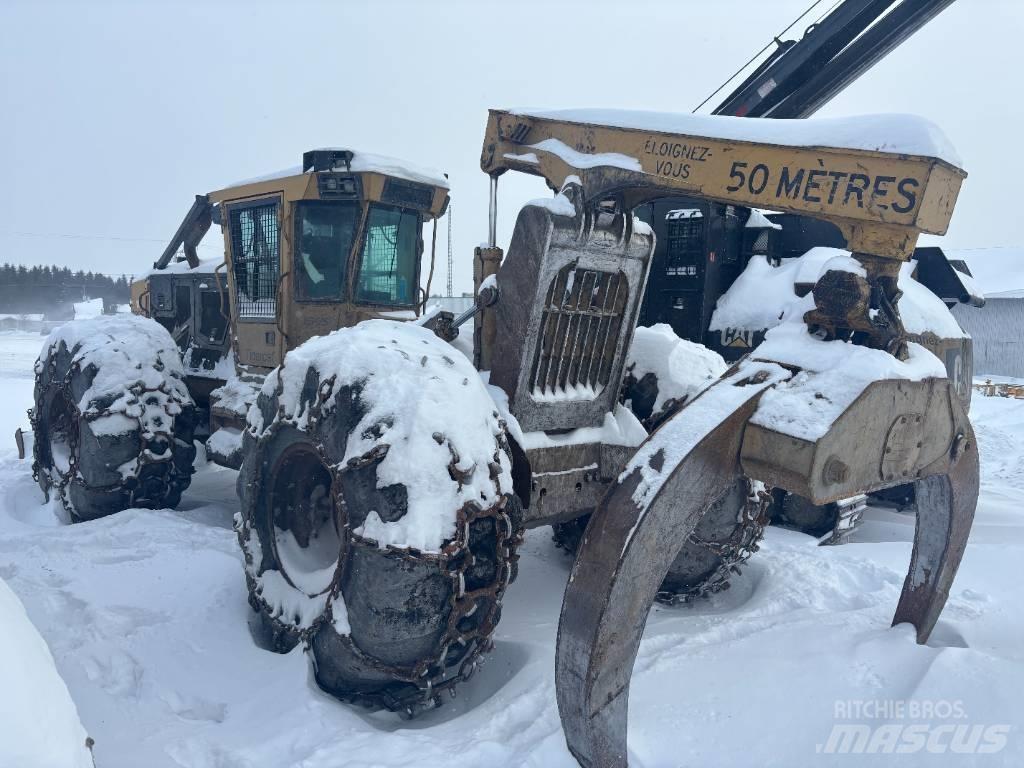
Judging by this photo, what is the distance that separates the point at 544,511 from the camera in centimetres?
323

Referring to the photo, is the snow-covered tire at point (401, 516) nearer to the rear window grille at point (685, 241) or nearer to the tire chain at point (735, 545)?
the tire chain at point (735, 545)

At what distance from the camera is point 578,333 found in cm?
343

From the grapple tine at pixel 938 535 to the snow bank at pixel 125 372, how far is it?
174 inches

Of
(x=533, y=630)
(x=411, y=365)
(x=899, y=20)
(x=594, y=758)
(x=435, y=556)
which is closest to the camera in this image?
(x=594, y=758)

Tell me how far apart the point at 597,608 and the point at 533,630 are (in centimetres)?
165

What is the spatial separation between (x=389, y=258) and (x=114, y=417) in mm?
2062

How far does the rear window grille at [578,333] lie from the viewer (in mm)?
3277

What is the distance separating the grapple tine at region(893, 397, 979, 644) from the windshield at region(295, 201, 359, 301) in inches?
127

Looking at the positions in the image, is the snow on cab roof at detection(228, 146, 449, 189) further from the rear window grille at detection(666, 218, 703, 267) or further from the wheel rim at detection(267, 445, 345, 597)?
the rear window grille at detection(666, 218, 703, 267)

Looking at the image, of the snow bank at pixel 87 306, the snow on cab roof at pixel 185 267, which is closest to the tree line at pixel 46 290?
the snow bank at pixel 87 306

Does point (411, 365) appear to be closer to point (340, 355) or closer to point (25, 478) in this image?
point (340, 355)

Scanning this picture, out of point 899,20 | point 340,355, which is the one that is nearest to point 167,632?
point 340,355

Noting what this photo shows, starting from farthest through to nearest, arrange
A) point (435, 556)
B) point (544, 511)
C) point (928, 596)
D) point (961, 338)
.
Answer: point (961, 338)
point (544, 511)
point (928, 596)
point (435, 556)

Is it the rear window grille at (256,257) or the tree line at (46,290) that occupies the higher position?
the rear window grille at (256,257)
